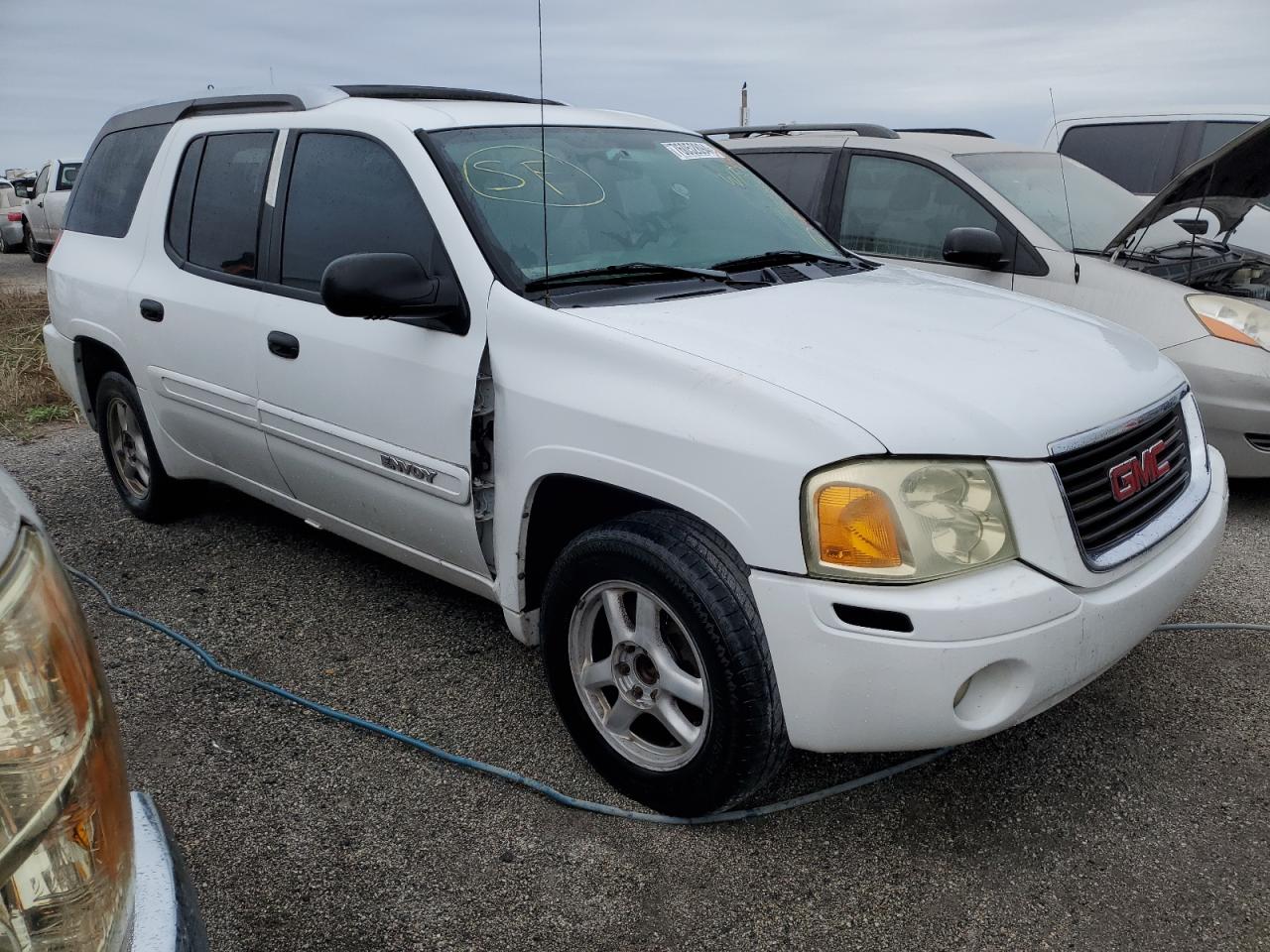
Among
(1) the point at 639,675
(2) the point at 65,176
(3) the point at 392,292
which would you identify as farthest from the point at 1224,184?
(2) the point at 65,176

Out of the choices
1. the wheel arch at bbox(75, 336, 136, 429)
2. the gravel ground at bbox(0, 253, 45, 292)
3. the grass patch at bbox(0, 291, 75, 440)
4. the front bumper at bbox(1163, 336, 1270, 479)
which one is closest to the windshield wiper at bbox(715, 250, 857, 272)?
the front bumper at bbox(1163, 336, 1270, 479)

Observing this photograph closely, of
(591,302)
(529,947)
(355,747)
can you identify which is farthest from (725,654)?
(355,747)

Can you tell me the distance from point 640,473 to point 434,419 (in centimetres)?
76

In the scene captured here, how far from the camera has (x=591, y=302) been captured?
2.88 meters

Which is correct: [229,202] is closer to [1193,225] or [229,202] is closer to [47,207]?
[1193,225]

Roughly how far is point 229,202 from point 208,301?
383 mm

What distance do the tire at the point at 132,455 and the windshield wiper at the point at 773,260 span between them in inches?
101

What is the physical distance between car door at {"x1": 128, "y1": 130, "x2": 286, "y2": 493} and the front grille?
8.45 feet

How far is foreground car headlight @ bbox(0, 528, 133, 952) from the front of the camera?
1057 mm

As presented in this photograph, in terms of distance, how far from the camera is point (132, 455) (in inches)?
193

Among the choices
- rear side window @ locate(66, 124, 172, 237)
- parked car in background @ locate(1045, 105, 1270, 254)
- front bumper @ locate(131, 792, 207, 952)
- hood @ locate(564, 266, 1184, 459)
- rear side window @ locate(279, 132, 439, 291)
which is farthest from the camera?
parked car in background @ locate(1045, 105, 1270, 254)

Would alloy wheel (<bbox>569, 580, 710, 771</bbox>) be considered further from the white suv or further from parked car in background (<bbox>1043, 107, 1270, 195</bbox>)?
parked car in background (<bbox>1043, 107, 1270, 195</bbox>)

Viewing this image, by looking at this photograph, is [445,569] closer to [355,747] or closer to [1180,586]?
[355,747]

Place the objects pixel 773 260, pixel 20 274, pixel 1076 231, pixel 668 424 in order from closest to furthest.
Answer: pixel 668 424
pixel 773 260
pixel 1076 231
pixel 20 274
